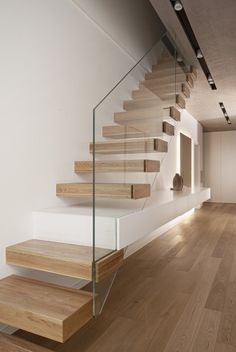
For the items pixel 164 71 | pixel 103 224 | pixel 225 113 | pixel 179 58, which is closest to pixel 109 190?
pixel 103 224

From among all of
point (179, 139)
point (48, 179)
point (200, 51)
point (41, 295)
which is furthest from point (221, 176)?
point (41, 295)

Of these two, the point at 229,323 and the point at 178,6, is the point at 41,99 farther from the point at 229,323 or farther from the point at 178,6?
the point at 229,323

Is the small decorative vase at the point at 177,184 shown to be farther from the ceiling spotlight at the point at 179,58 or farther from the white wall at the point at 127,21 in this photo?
the white wall at the point at 127,21

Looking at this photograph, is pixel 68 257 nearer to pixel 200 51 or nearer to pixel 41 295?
pixel 41 295

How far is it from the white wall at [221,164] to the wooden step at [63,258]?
29.4 ft

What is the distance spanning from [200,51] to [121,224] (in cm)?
295

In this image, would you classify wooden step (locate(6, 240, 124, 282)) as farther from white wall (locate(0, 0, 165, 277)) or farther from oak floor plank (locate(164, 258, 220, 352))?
oak floor plank (locate(164, 258, 220, 352))

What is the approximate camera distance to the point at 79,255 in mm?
1872

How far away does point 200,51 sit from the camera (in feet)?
12.3

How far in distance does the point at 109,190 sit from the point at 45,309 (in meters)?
0.96

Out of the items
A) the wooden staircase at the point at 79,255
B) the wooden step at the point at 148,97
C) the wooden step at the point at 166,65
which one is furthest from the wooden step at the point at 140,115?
the wooden step at the point at 166,65

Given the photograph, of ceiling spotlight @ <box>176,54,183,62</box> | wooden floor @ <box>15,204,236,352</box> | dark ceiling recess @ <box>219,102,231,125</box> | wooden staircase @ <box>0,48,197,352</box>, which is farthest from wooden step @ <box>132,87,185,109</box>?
dark ceiling recess @ <box>219,102,231,125</box>

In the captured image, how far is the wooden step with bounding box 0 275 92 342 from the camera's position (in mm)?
1478

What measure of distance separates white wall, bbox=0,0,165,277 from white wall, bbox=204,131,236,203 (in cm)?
785
